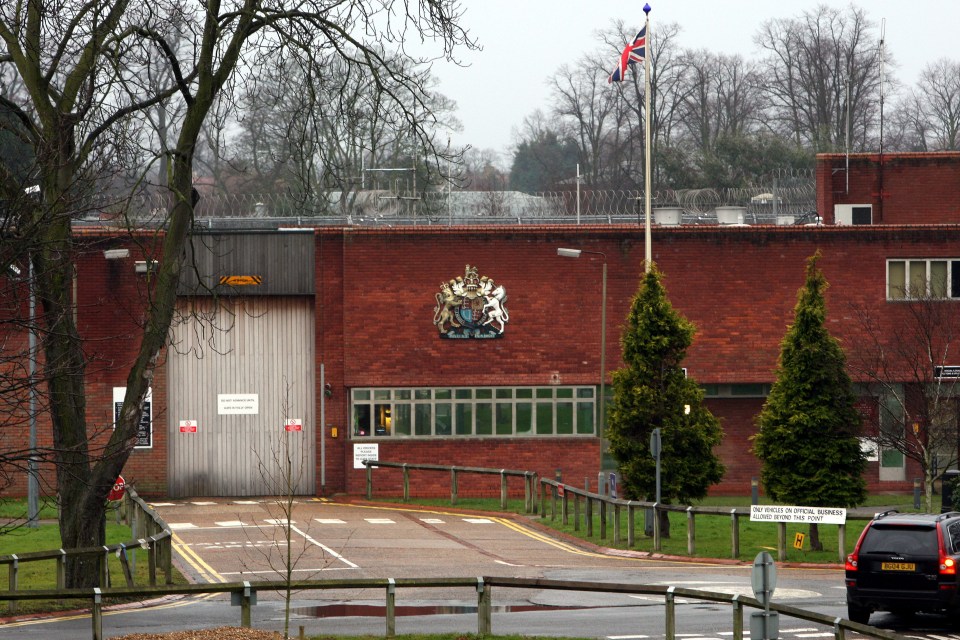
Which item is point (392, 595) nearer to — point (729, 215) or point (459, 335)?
point (459, 335)

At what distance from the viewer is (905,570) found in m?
17.8

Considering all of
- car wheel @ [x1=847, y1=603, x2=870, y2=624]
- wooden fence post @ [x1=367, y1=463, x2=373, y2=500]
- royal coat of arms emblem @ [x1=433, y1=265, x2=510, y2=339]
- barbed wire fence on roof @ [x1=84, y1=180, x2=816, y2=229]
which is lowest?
wooden fence post @ [x1=367, y1=463, x2=373, y2=500]

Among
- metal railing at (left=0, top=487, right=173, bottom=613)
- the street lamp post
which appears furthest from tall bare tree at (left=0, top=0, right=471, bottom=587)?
the street lamp post

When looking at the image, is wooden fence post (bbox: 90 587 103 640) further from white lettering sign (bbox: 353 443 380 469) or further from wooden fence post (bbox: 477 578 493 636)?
white lettering sign (bbox: 353 443 380 469)

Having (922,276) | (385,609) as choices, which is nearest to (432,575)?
(385,609)

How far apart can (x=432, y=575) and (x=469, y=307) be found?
55.5ft

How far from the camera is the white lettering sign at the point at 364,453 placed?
38.4 metres

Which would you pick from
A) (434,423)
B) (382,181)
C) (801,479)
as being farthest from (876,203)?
(382,181)

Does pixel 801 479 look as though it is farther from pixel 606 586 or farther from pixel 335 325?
pixel 335 325

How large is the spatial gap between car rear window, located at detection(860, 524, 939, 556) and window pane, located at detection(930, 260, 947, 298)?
21.9m

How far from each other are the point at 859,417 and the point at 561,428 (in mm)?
12506

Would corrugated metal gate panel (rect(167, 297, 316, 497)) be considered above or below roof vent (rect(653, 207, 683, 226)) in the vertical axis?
below

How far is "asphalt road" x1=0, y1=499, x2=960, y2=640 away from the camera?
17441 mm

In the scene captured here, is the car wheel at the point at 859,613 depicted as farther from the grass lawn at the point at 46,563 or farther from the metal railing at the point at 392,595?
the grass lawn at the point at 46,563
